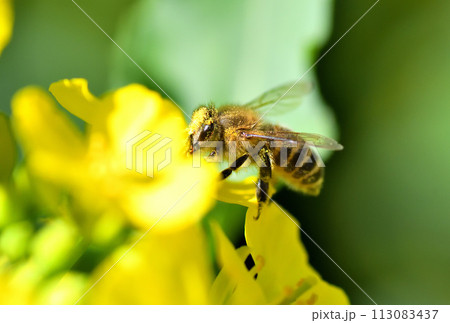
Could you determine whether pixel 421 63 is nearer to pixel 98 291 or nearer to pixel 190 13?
pixel 190 13

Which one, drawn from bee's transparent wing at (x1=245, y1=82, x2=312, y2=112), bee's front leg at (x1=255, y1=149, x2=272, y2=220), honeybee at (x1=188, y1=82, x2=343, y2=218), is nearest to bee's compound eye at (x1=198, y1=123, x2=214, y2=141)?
honeybee at (x1=188, y1=82, x2=343, y2=218)

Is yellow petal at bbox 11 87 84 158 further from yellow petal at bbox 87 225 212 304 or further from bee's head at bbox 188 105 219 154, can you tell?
bee's head at bbox 188 105 219 154

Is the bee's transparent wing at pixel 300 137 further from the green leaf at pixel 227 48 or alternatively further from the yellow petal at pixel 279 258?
the green leaf at pixel 227 48

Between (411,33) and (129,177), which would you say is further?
(411,33)

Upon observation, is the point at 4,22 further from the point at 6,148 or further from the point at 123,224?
the point at 123,224

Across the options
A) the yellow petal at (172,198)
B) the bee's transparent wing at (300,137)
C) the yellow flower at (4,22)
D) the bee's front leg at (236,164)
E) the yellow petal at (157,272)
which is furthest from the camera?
the bee's front leg at (236,164)

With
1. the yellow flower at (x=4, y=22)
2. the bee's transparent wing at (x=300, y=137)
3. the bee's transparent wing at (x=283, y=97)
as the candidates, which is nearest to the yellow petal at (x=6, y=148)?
the yellow flower at (x=4, y=22)
